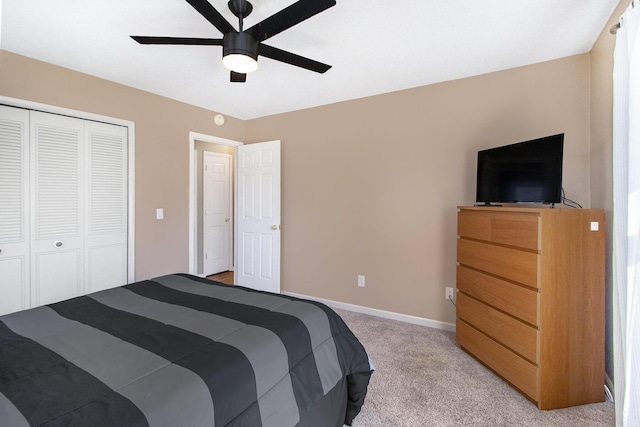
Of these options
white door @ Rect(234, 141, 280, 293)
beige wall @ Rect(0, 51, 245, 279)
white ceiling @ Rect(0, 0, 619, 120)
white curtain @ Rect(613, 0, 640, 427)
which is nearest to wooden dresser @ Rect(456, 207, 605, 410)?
white curtain @ Rect(613, 0, 640, 427)

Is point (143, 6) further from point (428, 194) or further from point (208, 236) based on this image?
point (208, 236)

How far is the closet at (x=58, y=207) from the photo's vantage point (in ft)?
7.93

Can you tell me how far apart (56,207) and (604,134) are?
4410 mm

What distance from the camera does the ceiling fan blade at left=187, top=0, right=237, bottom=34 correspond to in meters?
1.39

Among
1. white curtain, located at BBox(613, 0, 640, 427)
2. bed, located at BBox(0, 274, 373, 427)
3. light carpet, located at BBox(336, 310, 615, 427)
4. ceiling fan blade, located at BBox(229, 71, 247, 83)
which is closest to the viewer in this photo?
bed, located at BBox(0, 274, 373, 427)

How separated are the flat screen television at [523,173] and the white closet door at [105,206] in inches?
136

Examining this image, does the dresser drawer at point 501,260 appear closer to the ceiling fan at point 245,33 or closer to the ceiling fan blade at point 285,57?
the ceiling fan blade at point 285,57

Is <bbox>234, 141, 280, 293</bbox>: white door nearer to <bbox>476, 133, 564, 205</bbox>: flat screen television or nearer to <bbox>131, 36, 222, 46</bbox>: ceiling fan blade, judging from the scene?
<bbox>131, 36, 222, 46</bbox>: ceiling fan blade

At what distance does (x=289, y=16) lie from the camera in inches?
59.2

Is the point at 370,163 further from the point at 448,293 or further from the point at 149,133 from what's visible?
the point at 149,133

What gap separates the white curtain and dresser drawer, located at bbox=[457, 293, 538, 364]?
48 centimetres

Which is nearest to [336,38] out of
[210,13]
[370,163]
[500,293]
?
[210,13]

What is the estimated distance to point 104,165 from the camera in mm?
2939

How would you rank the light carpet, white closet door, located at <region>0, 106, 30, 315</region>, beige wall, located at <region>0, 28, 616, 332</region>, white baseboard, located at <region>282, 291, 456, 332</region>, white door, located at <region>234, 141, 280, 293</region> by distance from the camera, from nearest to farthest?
the light carpet → white closet door, located at <region>0, 106, 30, 315</region> → beige wall, located at <region>0, 28, 616, 332</region> → white baseboard, located at <region>282, 291, 456, 332</region> → white door, located at <region>234, 141, 280, 293</region>
